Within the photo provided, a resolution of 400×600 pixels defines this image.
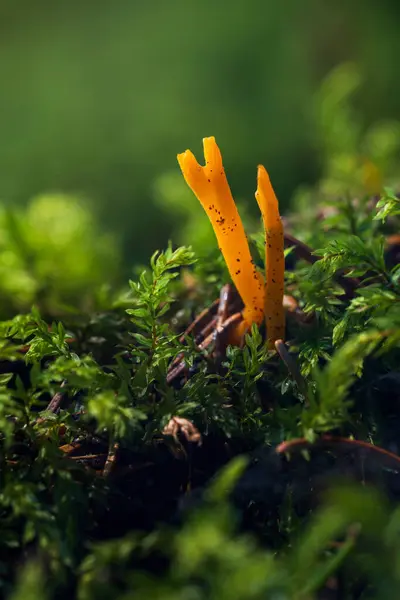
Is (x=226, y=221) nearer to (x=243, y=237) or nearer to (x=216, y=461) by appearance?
(x=243, y=237)

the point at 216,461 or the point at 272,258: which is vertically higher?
the point at 272,258

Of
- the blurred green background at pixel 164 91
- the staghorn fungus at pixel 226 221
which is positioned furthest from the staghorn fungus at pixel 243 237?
the blurred green background at pixel 164 91

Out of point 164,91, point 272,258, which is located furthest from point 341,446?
point 164,91

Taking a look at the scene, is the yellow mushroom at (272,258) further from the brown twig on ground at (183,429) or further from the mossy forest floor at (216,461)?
the brown twig on ground at (183,429)

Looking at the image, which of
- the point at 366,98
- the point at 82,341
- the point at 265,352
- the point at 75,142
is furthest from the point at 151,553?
the point at 366,98

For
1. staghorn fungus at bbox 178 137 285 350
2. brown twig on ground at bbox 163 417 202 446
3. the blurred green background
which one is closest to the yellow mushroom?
staghorn fungus at bbox 178 137 285 350

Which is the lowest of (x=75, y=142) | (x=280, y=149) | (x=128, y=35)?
(x=280, y=149)

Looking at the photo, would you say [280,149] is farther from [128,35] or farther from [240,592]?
[240,592]
